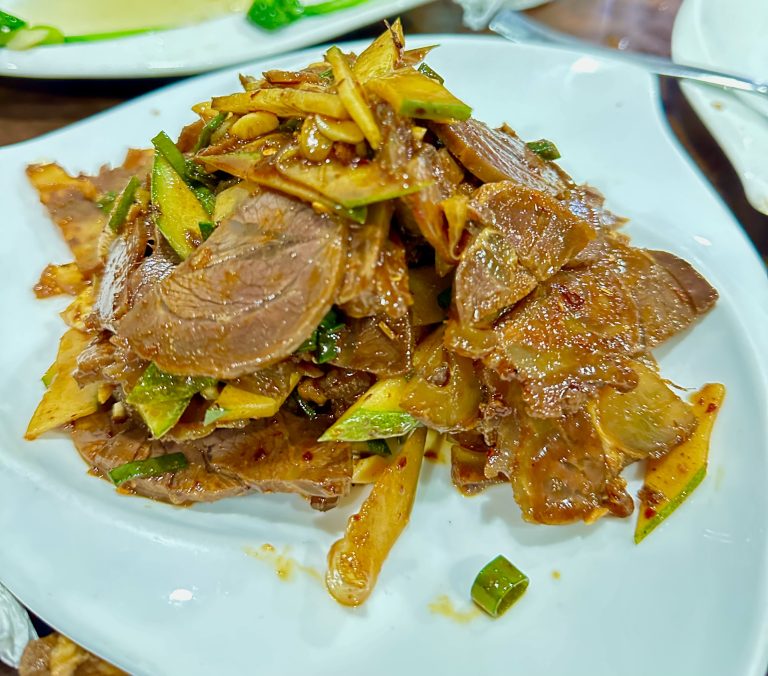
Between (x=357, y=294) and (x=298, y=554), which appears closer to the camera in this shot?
(x=357, y=294)

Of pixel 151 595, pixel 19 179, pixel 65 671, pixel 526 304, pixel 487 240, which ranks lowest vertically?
pixel 65 671

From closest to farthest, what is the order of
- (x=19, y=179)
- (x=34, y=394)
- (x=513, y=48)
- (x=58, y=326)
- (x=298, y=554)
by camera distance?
1. (x=298, y=554)
2. (x=34, y=394)
3. (x=58, y=326)
4. (x=19, y=179)
5. (x=513, y=48)

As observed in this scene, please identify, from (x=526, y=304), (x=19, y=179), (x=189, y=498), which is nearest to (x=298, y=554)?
(x=189, y=498)

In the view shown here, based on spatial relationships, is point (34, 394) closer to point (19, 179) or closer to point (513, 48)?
point (19, 179)

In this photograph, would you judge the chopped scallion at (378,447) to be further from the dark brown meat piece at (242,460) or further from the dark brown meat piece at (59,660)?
the dark brown meat piece at (59,660)

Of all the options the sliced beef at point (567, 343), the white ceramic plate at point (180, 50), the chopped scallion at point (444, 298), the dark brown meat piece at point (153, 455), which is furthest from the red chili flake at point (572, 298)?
the white ceramic plate at point (180, 50)

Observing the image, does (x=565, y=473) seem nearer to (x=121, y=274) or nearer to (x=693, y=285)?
(x=693, y=285)

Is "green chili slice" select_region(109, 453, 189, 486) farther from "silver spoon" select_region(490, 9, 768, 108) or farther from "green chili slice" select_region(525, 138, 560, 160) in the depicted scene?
"silver spoon" select_region(490, 9, 768, 108)
